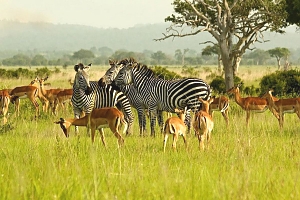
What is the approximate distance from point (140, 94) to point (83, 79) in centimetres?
145

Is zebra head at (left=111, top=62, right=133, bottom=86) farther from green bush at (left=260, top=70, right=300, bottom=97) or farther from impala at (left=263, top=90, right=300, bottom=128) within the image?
green bush at (left=260, top=70, right=300, bottom=97)

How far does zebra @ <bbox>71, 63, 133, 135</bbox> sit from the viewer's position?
1184 cm

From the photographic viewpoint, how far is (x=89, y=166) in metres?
6.34

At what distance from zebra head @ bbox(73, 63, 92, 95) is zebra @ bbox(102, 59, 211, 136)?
107 cm

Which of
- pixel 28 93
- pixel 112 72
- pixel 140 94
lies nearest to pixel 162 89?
pixel 140 94

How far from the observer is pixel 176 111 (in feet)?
32.4

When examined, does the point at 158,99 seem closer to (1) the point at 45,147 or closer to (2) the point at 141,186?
(1) the point at 45,147

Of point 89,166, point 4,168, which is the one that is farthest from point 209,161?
point 4,168

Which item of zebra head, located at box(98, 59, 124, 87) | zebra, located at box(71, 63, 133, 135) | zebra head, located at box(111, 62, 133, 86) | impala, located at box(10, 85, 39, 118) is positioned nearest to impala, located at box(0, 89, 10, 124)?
impala, located at box(10, 85, 39, 118)

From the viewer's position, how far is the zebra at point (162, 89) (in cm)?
1170

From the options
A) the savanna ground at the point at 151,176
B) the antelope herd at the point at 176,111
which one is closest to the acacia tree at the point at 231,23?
the antelope herd at the point at 176,111

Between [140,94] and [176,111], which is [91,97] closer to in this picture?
[140,94]

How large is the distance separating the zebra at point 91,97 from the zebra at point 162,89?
0.39 m

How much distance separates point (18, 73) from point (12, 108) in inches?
788
